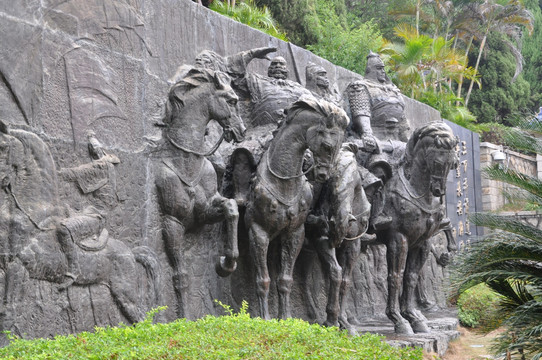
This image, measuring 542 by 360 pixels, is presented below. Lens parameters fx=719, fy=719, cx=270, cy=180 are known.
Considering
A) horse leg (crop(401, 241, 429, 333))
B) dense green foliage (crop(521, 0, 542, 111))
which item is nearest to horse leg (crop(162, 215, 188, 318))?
horse leg (crop(401, 241, 429, 333))

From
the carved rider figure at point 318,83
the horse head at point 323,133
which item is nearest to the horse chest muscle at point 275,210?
the horse head at point 323,133

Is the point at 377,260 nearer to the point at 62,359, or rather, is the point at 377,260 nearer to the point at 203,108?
the point at 203,108

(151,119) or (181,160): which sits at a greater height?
(151,119)

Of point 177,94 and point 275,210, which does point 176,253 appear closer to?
point 275,210

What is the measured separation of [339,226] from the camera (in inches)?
320

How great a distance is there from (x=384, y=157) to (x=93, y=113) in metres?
4.82

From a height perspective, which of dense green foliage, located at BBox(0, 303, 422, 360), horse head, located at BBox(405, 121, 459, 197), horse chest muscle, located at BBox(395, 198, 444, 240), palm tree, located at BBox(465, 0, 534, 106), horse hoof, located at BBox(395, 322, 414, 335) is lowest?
dense green foliage, located at BBox(0, 303, 422, 360)

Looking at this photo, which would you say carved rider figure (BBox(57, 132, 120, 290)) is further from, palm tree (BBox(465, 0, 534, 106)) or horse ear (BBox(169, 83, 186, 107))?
palm tree (BBox(465, 0, 534, 106))

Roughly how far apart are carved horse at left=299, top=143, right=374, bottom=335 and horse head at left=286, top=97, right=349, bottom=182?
0.69 m

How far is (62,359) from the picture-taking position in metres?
4.50

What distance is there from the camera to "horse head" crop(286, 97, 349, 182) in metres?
7.55

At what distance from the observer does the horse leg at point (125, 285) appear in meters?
6.80

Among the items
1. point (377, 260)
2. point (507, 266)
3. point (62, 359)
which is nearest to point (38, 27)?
point (62, 359)

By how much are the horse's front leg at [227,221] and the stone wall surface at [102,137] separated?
0.45 meters
